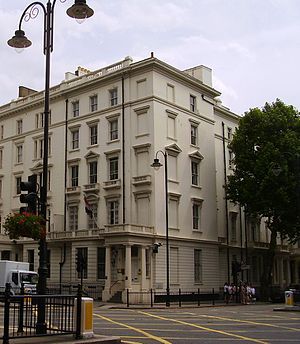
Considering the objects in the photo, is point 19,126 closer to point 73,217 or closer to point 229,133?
point 73,217

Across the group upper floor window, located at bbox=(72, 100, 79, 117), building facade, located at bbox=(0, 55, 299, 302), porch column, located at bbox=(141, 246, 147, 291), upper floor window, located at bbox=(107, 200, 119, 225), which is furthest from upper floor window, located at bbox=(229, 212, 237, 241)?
upper floor window, located at bbox=(72, 100, 79, 117)

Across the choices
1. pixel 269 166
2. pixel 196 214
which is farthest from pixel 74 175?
pixel 269 166

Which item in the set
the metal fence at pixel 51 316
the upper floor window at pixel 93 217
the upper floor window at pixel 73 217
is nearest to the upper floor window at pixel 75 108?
the upper floor window at pixel 73 217

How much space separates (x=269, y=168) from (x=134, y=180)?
36.0ft

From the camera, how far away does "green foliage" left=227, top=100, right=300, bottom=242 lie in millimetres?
45469

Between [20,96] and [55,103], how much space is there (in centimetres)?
947

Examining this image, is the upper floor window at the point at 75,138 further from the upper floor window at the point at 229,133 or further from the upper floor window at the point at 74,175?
the upper floor window at the point at 229,133

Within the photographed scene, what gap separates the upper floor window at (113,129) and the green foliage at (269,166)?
1042cm

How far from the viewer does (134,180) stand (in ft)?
149

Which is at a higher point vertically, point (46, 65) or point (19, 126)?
point (19, 126)

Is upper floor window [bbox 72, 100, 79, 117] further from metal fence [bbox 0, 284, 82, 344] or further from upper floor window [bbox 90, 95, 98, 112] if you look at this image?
metal fence [bbox 0, 284, 82, 344]

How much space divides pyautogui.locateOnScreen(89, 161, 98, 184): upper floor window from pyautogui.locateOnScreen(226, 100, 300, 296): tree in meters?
11.8

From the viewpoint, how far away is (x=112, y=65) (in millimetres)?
49500

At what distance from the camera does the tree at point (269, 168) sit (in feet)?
149
